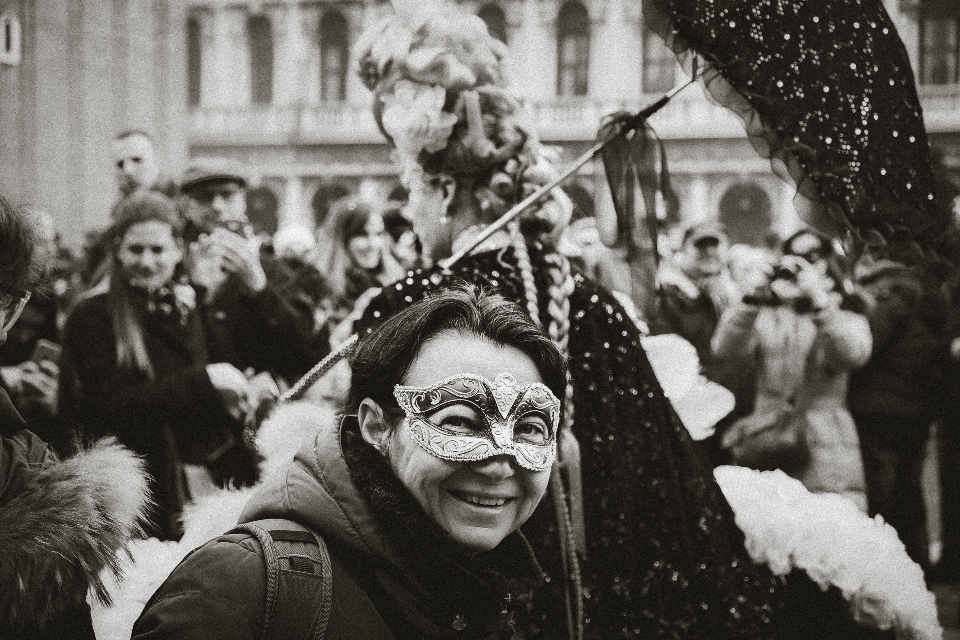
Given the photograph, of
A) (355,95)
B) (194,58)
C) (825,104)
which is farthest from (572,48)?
(825,104)

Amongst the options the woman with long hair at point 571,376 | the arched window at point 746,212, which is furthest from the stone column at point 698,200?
the woman with long hair at point 571,376

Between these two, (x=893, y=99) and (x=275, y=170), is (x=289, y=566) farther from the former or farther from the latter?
(x=275, y=170)

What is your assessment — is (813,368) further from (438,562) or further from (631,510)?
(438,562)

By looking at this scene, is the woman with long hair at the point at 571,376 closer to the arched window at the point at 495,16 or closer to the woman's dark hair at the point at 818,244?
the woman's dark hair at the point at 818,244

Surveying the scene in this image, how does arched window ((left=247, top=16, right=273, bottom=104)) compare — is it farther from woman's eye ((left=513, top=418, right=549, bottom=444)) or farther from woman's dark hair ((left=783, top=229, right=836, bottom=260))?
woman's eye ((left=513, top=418, right=549, bottom=444))

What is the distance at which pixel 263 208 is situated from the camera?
98.2 feet

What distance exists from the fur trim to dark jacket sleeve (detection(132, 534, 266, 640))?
0.16 m

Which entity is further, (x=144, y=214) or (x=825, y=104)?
(x=144, y=214)

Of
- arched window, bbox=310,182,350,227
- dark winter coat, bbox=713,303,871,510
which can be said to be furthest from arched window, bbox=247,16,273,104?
dark winter coat, bbox=713,303,871,510

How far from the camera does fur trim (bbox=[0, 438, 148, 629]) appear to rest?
1490 mm

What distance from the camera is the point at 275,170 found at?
29453 mm

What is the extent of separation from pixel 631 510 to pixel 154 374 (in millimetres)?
1920

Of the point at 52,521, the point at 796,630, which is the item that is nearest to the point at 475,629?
the point at 52,521

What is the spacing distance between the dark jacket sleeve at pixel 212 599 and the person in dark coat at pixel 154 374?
6.78 feet
